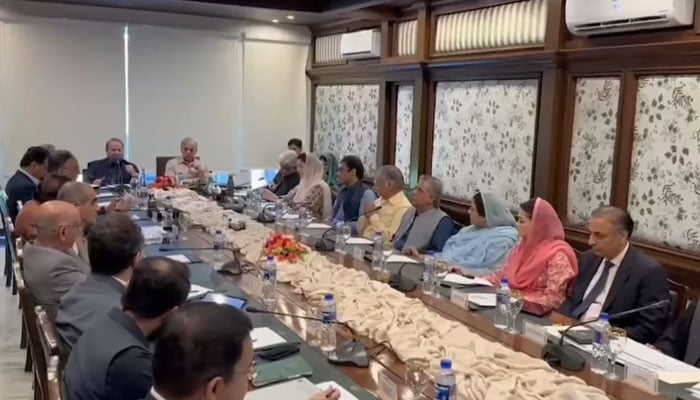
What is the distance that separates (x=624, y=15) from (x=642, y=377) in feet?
8.66

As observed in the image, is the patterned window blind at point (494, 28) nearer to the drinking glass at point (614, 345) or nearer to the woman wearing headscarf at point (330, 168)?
the woman wearing headscarf at point (330, 168)

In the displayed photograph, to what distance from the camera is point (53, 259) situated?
2.79 meters

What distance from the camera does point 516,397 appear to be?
178cm

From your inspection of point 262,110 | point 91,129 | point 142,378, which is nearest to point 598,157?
point 142,378

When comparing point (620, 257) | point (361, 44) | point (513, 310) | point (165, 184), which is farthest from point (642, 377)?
point (361, 44)

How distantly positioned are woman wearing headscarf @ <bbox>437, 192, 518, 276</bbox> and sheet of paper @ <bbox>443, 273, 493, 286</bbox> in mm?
554

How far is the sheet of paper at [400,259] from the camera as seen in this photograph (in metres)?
3.54

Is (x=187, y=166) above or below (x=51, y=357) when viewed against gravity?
above

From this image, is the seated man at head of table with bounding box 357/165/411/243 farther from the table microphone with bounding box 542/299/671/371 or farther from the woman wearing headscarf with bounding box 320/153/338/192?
the woman wearing headscarf with bounding box 320/153/338/192

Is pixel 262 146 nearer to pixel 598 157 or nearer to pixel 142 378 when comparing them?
pixel 598 157

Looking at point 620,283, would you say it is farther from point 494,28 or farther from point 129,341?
point 494,28

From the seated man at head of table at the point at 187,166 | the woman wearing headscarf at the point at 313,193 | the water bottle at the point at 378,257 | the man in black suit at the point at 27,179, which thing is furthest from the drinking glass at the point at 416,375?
the seated man at head of table at the point at 187,166

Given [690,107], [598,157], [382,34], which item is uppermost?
[382,34]

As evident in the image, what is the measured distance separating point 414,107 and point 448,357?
4.55 metres
